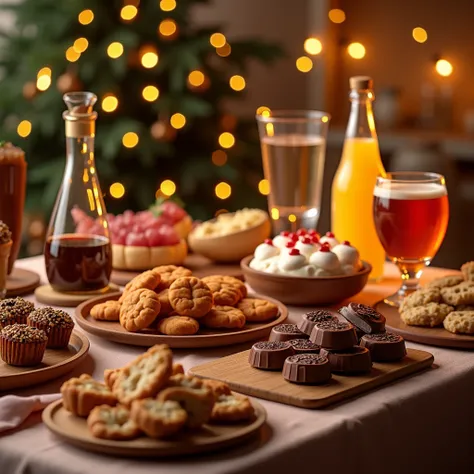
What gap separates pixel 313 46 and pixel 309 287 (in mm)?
3685

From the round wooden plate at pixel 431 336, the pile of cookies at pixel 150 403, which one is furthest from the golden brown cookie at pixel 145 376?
the round wooden plate at pixel 431 336

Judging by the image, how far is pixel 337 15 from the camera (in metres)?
5.16

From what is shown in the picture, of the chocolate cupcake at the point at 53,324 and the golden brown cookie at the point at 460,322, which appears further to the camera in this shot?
the golden brown cookie at the point at 460,322

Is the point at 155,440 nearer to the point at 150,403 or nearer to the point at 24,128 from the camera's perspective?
the point at 150,403

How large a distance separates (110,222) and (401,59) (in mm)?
3559

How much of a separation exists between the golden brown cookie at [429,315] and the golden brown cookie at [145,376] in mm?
576

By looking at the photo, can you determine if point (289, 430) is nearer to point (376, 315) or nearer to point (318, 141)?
point (376, 315)

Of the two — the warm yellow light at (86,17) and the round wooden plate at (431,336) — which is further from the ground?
the warm yellow light at (86,17)

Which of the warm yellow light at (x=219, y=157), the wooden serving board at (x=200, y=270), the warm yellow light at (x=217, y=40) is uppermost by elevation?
the warm yellow light at (x=217, y=40)

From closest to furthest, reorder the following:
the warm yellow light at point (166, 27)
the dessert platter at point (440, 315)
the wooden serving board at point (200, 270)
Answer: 1. the dessert platter at point (440, 315)
2. the wooden serving board at point (200, 270)
3. the warm yellow light at point (166, 27)

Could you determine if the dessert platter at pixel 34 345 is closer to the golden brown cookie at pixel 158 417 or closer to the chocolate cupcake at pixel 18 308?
the chocolate cupcake at pixel 18 308

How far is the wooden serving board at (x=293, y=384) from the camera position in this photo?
Result: 1107 millimetres

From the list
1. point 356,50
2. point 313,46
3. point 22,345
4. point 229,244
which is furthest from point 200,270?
point 356,50

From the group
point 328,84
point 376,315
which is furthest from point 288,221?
point 328,84
